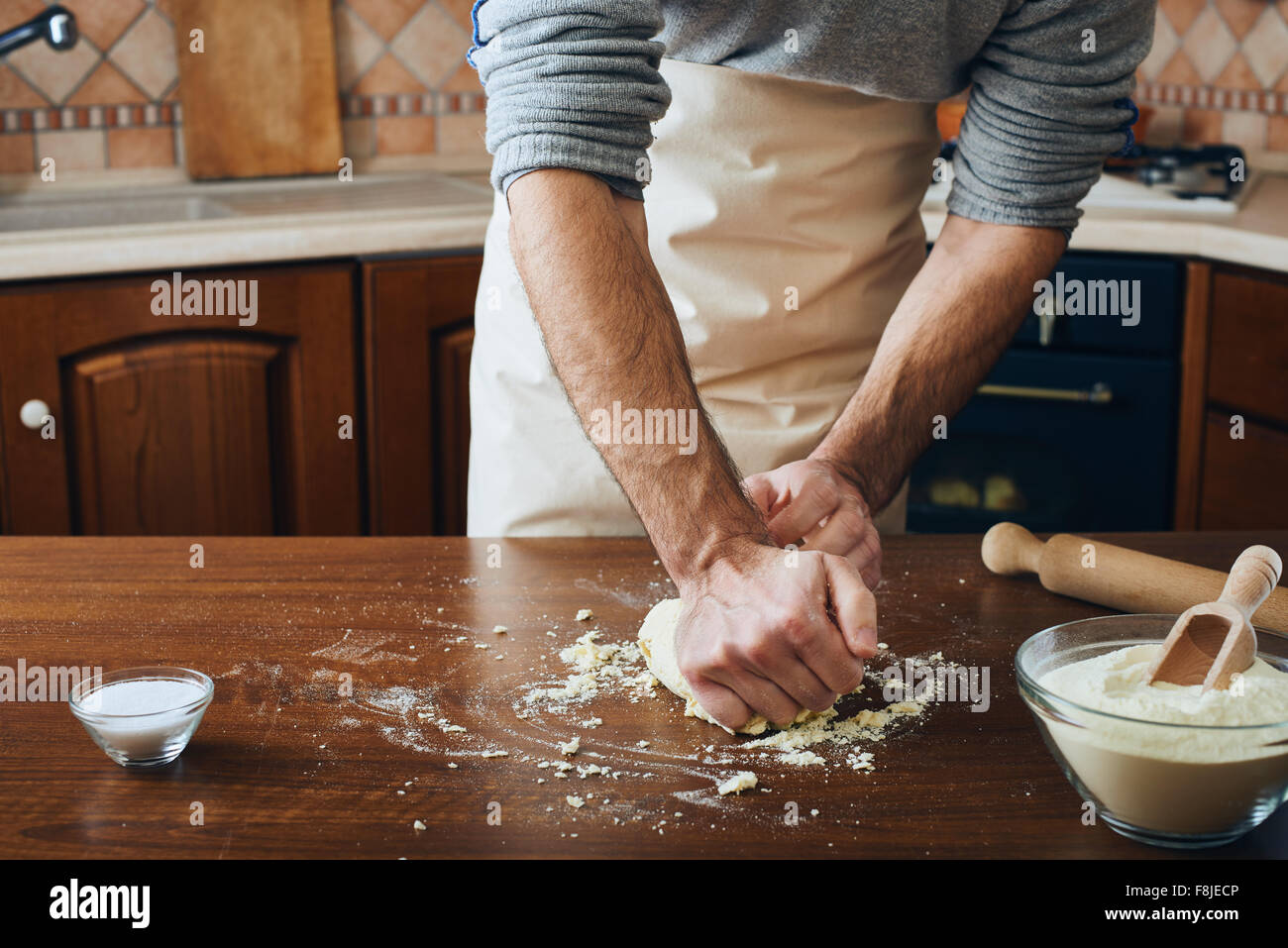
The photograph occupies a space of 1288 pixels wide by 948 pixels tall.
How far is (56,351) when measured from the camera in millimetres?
1761

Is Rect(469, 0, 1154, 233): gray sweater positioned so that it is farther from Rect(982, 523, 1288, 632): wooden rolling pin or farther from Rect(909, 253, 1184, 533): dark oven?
Rect(909, 253, 1184, 533): dark oven

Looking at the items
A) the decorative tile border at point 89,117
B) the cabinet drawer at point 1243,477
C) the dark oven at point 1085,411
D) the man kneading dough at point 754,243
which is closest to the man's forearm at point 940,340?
the man kneading dough at point 754,243

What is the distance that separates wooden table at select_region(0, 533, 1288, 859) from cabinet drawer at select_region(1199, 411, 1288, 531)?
0.80 metres

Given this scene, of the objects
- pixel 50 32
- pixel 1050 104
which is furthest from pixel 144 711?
pixel 50 32

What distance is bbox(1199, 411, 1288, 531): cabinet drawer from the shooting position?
1.76m

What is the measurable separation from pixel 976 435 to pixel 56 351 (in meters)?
1.33

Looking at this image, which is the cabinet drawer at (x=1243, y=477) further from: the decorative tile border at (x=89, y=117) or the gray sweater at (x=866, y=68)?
the decorative tile border at (x=89, y=117)

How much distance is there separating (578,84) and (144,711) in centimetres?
47

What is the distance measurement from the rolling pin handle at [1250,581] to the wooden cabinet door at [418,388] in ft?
4.61

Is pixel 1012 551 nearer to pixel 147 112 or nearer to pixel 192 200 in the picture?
pixel 192 200
